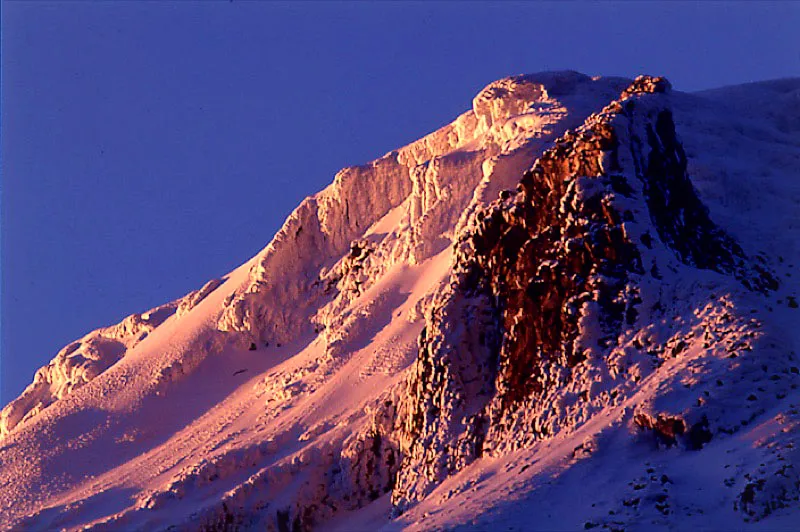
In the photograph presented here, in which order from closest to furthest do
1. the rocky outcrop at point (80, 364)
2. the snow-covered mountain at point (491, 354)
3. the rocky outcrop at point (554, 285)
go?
the snow-covered mountain at point (491, 354) → the rocky outcrop at point (554, 285) → the rocky outcrop at point (80, 364)

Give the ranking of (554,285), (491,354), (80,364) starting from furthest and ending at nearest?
(80,364) < (491,354) < (554,285)

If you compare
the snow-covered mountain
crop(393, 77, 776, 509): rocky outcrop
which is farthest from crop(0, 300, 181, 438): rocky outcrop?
crop(393, 77, 776, 509): rocky outcrop

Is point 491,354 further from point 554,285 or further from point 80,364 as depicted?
point 80,364

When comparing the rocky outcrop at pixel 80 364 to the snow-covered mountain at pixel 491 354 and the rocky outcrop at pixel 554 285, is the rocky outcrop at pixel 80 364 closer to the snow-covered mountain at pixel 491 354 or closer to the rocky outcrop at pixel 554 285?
the snow-covered mountain at pixel 491 354

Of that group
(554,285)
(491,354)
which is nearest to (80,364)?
(491,354)

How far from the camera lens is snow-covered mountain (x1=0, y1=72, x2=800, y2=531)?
33375 mm

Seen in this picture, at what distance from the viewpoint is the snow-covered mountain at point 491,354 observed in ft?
109

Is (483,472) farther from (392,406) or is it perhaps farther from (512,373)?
(392,406)

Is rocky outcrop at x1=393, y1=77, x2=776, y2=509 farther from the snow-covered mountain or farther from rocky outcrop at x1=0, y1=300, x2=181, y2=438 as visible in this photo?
rocky outcrop at x1=0, y1=300, x2=181, y2=438

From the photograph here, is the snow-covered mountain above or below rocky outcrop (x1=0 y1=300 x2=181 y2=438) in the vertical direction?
below

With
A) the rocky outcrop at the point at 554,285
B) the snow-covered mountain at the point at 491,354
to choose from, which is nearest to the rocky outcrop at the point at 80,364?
Answer: the snow-covered mountain at the point at 491,354

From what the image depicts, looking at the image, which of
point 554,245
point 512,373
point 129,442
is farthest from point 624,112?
point 129,442

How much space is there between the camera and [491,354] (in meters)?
43.5

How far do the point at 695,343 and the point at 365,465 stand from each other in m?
15.5
